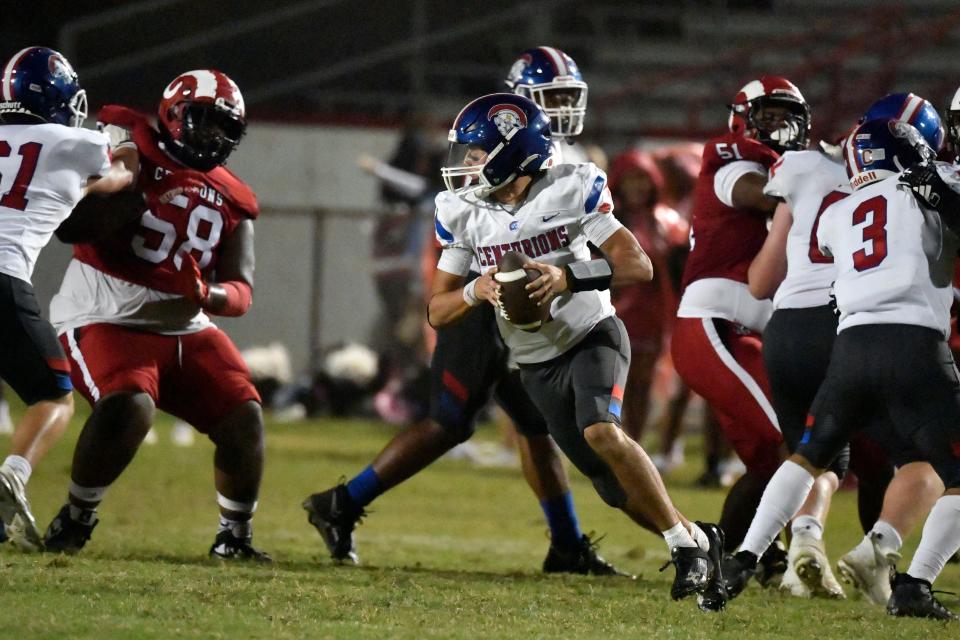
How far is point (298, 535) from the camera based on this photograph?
273 inches

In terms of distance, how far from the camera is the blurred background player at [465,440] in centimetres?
579

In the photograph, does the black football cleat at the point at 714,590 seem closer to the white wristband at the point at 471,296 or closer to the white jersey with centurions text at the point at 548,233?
the white jersey with centurions text at the point at 548,233

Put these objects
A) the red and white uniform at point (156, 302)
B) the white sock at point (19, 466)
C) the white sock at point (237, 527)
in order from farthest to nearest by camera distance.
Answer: the white sock at point (237, 527), the red and white uniform at point (156, 302), the white sock at point (19, 466)

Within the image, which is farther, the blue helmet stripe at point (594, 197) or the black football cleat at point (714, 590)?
the blue helmet stripe at point (594, 197)

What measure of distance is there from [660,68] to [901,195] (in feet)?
39.2

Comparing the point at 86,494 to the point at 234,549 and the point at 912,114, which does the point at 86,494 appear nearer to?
the point at 234,549

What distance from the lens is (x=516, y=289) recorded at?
466cm

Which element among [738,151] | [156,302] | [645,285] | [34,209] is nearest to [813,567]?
[738,151]

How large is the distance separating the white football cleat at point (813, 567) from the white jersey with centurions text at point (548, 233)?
3.53 feet

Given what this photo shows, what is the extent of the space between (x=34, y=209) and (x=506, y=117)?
176 cm

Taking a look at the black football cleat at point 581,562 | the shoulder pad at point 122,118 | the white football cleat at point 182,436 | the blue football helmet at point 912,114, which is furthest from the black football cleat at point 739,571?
the white football cleat at point 182,436

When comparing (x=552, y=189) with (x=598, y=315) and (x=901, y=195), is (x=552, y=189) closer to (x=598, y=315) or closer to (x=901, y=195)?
(x=598, y=315)

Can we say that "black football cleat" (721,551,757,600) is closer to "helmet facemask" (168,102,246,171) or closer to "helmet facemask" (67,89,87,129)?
"helmet facemask" (168,102,246,171)

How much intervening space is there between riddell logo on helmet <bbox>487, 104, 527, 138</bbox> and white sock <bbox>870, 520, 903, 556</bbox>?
71.0 inches
